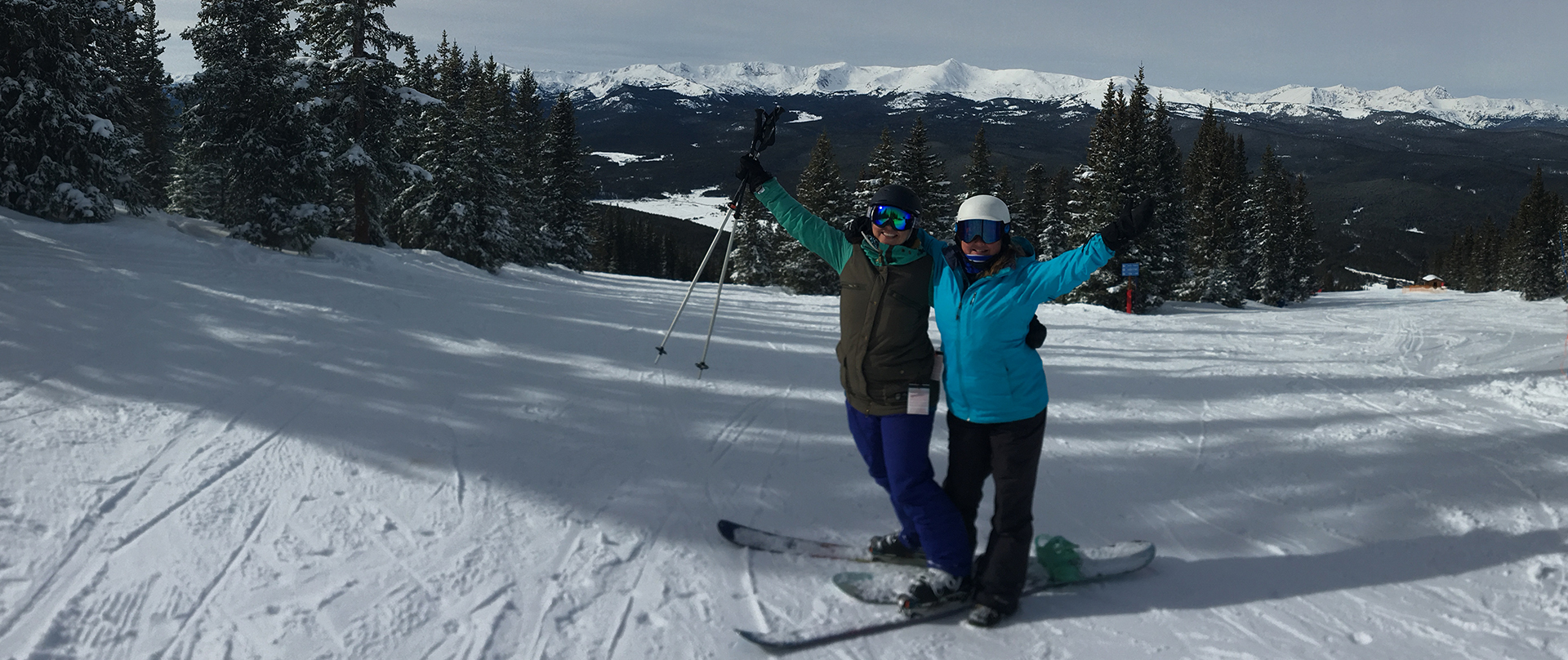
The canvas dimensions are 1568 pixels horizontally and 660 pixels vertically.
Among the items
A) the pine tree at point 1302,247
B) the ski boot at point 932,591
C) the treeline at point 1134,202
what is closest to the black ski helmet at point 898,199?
the ski boot at point 932,591

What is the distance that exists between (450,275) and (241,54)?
7.38m

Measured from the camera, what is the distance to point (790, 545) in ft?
13.1

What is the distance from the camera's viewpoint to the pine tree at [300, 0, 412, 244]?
1859 centimetres

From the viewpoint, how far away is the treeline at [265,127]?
14766 mm

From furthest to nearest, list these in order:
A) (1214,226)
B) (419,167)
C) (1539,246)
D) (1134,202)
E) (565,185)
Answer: (1539,246) < (1214,226) < (565,185) < (419,167) < (1134,202)

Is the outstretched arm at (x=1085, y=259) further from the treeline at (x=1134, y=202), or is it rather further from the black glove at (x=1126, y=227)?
the treeline at (x=1134, y=202)

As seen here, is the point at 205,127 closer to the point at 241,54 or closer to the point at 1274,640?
the point at 241,54

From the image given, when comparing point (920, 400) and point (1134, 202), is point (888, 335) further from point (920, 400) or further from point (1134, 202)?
point (1134, 202)

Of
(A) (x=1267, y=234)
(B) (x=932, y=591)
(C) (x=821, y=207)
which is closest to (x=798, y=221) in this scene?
(B) (x=932, y=591)

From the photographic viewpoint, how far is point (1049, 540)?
146 inches

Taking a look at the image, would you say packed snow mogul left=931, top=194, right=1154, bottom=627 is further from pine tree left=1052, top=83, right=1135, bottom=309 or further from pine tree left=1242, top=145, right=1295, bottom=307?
pine tree left=1242, top=145, right=1295, bottom=307

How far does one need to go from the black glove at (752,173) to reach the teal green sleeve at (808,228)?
0.04 meters

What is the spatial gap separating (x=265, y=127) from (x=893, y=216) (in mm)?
19305

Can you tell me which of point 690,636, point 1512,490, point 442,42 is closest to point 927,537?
point 690,636
